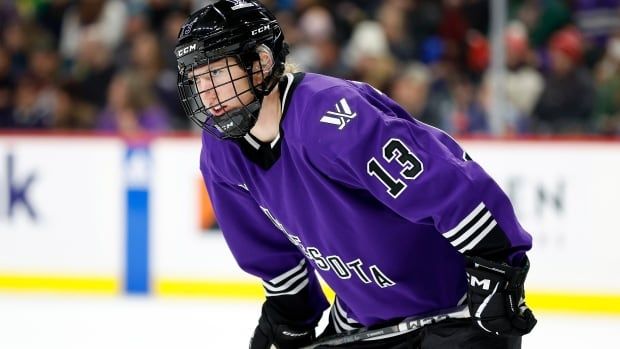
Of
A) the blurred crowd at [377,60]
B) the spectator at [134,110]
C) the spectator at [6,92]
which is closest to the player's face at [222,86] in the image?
the blurred crowd at [377,60]

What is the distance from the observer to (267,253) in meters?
2.54

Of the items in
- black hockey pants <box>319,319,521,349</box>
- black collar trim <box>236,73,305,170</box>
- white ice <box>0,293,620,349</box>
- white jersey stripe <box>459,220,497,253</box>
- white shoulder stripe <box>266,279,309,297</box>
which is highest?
black collar trim <box>236,73,305,170</box>

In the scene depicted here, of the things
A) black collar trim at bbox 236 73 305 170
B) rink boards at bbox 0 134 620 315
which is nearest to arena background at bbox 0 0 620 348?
rink boards at bbox 0 134 620 315

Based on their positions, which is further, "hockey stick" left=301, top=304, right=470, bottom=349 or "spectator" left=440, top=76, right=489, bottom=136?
"spectator" left=440, top=76, right=489, bottom=136

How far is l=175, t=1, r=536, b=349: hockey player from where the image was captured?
205 cm

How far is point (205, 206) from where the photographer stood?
5.46 m

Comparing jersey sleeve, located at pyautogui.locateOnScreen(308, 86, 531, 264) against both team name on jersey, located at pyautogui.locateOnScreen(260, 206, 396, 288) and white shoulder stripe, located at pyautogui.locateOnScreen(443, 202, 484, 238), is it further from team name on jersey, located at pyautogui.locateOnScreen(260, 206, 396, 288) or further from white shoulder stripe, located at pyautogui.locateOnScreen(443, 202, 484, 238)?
team name on jersey, located at pyautogui.locateOnScreen(260, 206, 396, 288)

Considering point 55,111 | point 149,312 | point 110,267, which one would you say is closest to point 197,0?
point 55,111

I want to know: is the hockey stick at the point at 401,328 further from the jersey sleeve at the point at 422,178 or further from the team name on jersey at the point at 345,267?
the jersey sleeve at the point at 422,178

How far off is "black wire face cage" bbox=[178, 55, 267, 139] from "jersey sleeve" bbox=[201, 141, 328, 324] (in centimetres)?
25

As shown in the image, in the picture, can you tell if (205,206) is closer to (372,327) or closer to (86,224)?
(86,224)

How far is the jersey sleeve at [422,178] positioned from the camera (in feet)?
6.65

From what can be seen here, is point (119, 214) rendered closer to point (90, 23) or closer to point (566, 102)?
point (90, 23)

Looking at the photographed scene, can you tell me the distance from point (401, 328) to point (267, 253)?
16.1 inches
